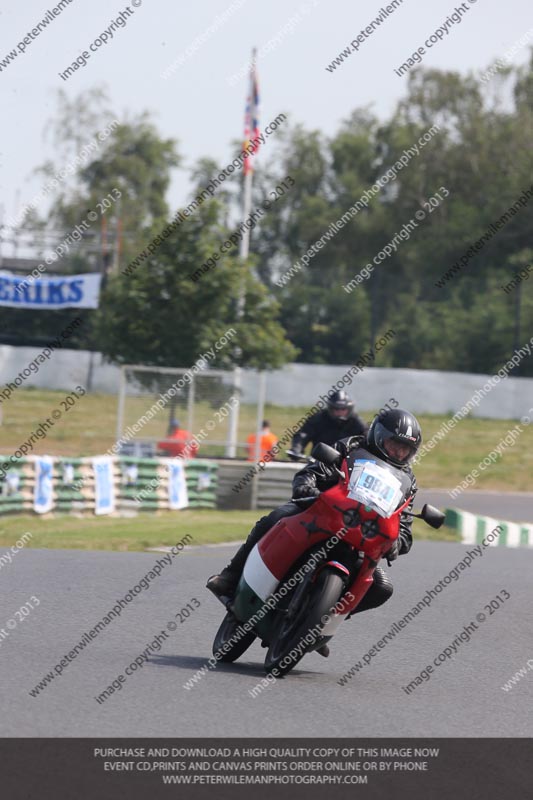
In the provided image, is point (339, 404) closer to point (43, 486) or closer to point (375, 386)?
point (43, 486)

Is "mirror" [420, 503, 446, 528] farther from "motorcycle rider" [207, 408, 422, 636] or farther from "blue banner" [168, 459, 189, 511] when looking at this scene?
"blue banner" [168, 459, 189, 511]

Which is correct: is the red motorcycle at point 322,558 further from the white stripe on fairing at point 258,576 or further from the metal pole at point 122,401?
the metal pole at point 122,401

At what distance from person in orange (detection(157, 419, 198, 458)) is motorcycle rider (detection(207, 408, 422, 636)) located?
14.6m

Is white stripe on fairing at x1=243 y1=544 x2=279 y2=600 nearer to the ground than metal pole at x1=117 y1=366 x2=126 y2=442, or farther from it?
farther from it

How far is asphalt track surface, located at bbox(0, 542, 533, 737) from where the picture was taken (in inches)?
243

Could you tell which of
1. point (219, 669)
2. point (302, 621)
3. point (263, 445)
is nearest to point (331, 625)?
point (302, 621)

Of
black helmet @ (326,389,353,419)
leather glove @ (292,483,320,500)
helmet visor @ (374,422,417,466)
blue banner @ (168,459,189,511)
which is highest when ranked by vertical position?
helmet visor @ (374,422,417,466)

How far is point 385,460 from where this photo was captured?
7.60 m

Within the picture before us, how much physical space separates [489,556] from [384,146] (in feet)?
148

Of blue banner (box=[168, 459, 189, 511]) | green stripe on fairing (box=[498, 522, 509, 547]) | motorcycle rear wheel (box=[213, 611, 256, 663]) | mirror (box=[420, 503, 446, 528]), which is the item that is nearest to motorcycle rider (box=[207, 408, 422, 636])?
mirror (box=[420, 503, 446, 528])
